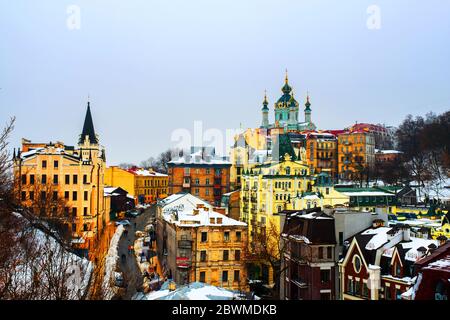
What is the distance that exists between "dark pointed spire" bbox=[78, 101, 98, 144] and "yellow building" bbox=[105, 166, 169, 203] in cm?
1150

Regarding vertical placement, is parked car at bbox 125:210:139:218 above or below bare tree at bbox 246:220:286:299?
above

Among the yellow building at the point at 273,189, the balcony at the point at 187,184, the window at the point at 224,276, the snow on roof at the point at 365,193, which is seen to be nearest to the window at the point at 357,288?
the window at the point at 224,276

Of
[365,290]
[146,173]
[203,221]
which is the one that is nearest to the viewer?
[365,290]

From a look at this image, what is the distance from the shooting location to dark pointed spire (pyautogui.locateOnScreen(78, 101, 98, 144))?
16453 millimetres

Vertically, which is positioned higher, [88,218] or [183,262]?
[88,218]

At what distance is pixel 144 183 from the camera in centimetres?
3133

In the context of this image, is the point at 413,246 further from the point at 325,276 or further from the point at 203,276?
the point at 203,276

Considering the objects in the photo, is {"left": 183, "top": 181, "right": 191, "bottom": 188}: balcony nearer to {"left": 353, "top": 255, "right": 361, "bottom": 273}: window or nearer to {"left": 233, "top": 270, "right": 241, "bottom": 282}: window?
{"left": 233, "top": 270, "right": 241, "bottom": 282}: window

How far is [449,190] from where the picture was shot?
23.9 metres

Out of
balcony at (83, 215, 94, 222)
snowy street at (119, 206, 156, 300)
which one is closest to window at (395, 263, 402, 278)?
snowy street at (119, 206, 156, 300)

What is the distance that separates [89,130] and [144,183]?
14515 mm

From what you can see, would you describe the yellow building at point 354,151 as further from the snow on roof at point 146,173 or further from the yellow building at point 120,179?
the yellow building at point 120,179

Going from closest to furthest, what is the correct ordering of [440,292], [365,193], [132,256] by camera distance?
[440,292] → [132,256] → [365,193]

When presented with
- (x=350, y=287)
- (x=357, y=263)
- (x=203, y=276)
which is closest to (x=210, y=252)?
(x=203, y=276)
